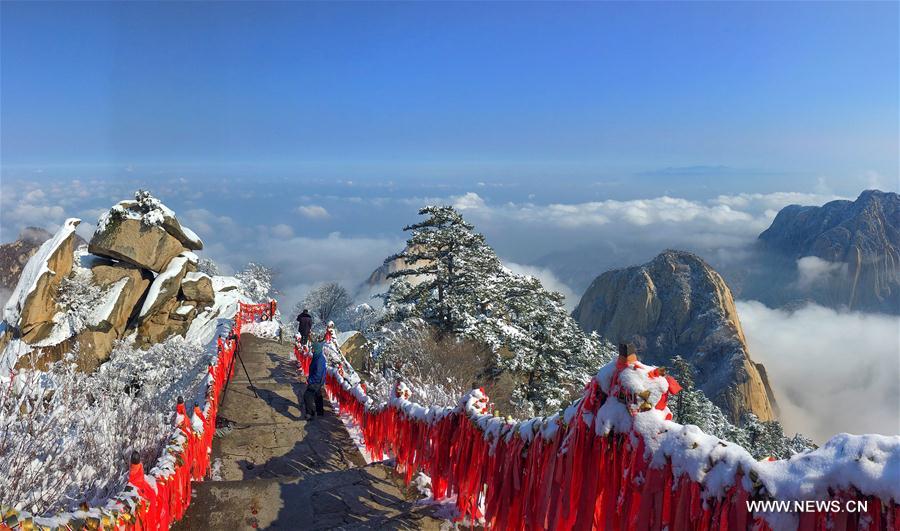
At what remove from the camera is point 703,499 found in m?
2.69

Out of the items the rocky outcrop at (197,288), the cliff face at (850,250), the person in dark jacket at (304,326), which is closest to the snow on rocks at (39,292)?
the rocky outcrop at (197,288)

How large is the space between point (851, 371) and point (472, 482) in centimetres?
13476

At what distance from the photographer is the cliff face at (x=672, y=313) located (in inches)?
2768

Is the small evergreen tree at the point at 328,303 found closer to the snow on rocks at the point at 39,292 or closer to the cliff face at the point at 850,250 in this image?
the snow on rocks at the point at 39,292

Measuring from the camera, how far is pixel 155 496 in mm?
4738

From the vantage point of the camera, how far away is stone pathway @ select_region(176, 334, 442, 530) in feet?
18.1

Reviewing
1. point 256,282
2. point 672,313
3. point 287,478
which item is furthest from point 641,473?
point 672,313

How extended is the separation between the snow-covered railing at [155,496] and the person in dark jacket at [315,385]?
2.51 meters

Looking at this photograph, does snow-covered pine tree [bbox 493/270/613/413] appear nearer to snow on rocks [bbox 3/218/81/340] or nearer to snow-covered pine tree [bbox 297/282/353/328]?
snow on rocks [bbox 3/218/81/340]

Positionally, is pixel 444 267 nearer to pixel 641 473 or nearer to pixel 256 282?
pixel 641 473

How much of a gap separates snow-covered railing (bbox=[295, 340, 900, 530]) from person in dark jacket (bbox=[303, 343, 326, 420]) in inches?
244

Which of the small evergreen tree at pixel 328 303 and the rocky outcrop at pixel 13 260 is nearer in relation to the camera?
the rocky outcrop at pixel 13 260

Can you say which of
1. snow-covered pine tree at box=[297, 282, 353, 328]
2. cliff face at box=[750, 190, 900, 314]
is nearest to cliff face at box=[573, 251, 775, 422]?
snow-covered pine tree at box=[297, 282, 353, 328]

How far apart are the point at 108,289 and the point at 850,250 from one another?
157 m
